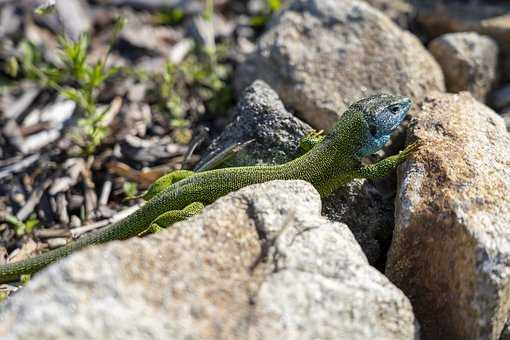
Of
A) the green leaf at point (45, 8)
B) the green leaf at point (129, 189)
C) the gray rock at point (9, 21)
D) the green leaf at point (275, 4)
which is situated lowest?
the green leaf at point (129, 189)

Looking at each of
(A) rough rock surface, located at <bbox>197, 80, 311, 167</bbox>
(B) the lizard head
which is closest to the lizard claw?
(B) the lizard head

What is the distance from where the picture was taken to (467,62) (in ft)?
20.2

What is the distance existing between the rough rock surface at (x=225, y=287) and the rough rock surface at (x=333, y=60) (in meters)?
2.25

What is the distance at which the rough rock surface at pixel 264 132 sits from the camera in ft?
16.6

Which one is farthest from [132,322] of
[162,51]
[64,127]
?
[162,51]

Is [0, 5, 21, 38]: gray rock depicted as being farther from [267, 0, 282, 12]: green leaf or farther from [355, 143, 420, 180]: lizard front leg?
[355, 143, 420, 180]: lizard front leg

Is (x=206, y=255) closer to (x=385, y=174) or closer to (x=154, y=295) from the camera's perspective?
(x=154, y=295)

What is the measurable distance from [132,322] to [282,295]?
818 millimetres

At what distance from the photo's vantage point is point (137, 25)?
24.6ft

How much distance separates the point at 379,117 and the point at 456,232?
54.5 inches

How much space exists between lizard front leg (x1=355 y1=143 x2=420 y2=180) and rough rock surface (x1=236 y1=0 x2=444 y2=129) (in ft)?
3.32

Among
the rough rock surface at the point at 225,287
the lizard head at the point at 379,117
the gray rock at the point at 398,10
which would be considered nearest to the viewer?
the rough rock surface at the point at 225,287

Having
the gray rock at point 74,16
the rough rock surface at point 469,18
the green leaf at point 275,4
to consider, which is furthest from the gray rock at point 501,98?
the gray rock at point 74,16

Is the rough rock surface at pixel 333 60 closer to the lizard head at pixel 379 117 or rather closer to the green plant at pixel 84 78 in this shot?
the lizard head at pixel 379 117
